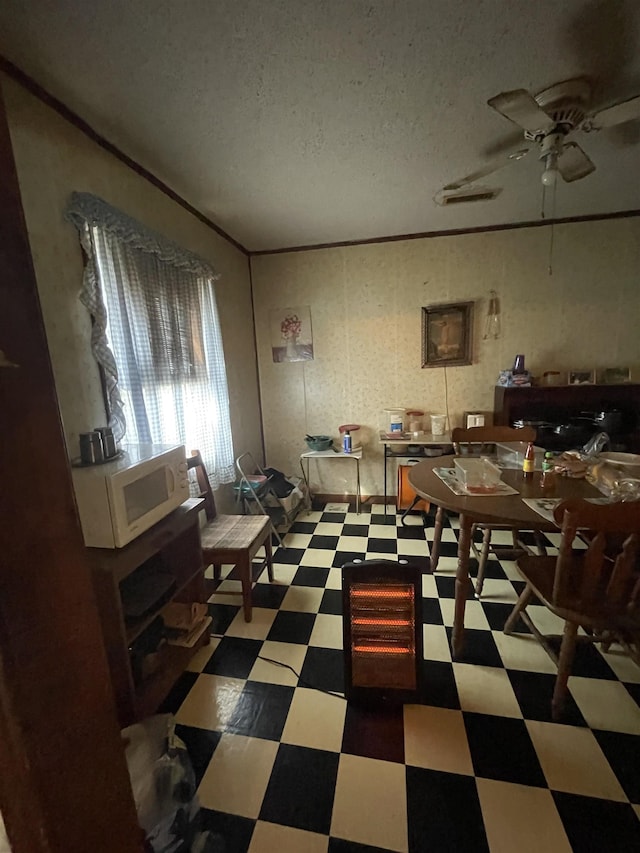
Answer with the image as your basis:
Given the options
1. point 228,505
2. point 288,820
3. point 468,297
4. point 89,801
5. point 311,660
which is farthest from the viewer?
point 468,297

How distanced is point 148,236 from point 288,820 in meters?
2.43

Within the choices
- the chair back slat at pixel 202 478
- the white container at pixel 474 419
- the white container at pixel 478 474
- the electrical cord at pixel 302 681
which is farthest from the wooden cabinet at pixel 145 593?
the white container at pixel 474 419

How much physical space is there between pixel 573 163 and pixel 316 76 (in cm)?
122

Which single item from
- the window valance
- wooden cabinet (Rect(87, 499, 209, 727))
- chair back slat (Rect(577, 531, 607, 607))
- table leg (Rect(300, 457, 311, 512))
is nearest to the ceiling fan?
chair back slat (Rect(577, 531, 607, 607))

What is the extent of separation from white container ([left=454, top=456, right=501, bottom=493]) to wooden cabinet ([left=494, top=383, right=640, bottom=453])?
125cm

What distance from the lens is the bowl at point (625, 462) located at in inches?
60.3

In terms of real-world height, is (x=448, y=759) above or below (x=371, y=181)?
below

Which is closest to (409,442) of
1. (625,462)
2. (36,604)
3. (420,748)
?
(625,462)

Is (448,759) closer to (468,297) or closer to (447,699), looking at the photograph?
(447,699)

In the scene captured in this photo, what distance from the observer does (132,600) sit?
4.32 ft

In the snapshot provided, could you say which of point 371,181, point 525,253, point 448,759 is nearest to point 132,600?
point 448,759

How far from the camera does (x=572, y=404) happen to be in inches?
112

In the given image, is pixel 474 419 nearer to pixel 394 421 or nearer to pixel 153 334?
pixel 394 421

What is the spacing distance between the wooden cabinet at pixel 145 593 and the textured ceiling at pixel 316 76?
1.70m
